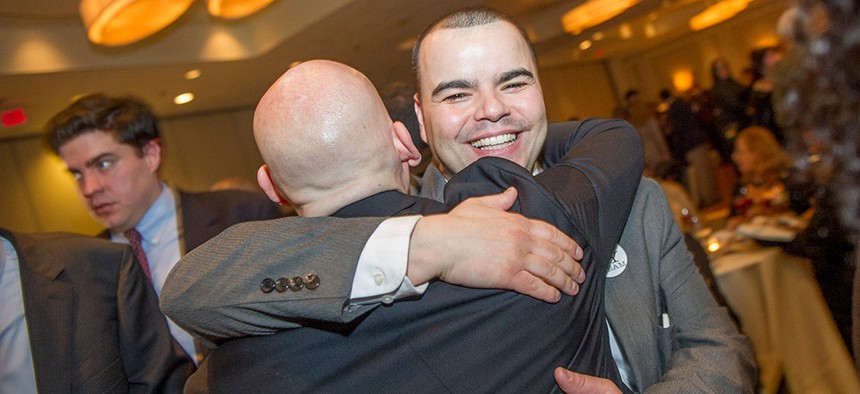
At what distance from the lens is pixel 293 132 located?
1.14 metres

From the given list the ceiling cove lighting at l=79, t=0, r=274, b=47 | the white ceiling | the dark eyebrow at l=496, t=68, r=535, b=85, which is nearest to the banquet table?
the dark eyebrow at l=496, t=68, r=535, b=85

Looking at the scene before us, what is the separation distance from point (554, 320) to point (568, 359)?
78mm

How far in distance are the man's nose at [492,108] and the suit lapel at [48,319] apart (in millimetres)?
1187

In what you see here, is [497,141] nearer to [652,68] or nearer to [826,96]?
[826,96]

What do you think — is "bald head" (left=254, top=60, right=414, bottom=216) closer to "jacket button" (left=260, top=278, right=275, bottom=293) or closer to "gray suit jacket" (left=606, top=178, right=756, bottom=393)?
"jacket button" (left=260, top=278, right=275, bottom=293)

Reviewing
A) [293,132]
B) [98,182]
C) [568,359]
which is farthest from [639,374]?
[98,182]

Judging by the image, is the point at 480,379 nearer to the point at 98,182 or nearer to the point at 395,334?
the point at 395,334

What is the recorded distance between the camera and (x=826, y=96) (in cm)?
53

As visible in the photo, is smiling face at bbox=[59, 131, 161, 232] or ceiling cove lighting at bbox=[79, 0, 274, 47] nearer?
smiling face at bbox=[59, 131, 161, 232]

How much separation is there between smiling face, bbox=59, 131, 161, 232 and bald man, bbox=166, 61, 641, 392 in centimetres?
134

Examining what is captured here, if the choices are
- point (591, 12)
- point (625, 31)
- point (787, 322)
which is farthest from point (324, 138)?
point (625, 31)

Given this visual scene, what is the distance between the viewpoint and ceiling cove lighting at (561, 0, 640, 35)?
9773mm

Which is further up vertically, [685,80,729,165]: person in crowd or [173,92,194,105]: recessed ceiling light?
[173,92,194,105]: recessed ceiling light

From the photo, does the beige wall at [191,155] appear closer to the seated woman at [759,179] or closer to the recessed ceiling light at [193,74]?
the recessed ceiling light at [193,74]
